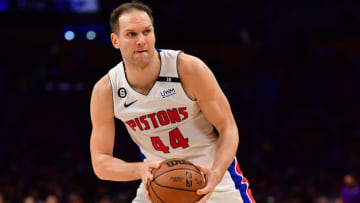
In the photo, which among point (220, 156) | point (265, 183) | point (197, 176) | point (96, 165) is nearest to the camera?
point (197, 176)

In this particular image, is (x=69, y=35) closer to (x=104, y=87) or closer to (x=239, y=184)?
(x=104, y=87)

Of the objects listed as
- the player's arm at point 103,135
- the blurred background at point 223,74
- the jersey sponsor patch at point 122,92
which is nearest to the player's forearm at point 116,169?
the player's arm at point 103,135

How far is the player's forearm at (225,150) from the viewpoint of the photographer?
3204mm

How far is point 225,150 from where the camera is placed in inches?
129

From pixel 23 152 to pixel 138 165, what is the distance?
36.3ft

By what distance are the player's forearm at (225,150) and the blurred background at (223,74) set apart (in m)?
9.02

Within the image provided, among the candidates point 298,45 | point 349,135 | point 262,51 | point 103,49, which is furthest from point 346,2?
point 103,49

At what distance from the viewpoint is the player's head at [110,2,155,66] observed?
3326mm

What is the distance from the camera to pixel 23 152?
43.8 ft

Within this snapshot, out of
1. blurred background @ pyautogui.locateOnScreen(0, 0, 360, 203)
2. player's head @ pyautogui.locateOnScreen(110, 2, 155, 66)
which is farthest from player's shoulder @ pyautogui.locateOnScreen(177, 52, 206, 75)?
blurred background @ pyautogui.locateOnScreen(0, 0, 360, 203)

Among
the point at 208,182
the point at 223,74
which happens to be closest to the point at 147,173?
the point at 208,182

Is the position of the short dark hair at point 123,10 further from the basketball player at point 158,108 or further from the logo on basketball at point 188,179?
the logo on basketball at point 188,179

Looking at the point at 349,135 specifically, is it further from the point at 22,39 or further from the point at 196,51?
the point at 22,39

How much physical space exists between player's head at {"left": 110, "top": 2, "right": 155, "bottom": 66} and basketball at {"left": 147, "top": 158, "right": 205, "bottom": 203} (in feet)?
2.85
